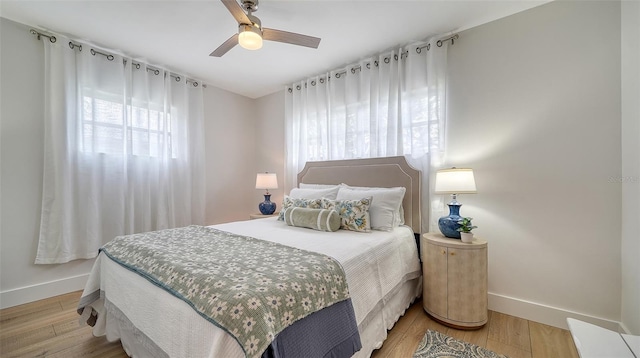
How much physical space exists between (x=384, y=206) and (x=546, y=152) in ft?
4.51

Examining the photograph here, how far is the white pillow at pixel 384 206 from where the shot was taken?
91.4 inches

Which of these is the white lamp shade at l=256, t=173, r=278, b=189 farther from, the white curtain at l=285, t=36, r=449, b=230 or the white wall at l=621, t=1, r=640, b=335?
the white wall at l=621, t=1, r=640, b=335

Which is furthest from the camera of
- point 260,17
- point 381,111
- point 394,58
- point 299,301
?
point 381,111

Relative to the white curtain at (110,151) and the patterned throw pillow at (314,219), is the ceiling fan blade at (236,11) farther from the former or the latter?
the white curtain at (110,151)

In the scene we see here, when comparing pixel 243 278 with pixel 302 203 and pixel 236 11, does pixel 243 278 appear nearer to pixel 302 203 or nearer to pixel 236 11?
pixel 302 203

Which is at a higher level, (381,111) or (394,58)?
(394,58)

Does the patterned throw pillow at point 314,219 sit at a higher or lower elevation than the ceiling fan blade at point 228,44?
lower

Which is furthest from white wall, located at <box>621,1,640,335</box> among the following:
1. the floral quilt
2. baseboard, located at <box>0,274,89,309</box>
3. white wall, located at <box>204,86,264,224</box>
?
baseboard, located at <box>0,274,89,309</box>

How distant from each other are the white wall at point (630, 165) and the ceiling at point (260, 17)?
719mm

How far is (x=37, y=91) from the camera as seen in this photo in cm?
245

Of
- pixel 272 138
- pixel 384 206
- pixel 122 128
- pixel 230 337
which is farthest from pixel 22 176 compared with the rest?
pixel 384 206

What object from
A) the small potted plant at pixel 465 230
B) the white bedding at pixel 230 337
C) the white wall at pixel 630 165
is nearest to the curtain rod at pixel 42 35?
the white bedding at pixel 230 337

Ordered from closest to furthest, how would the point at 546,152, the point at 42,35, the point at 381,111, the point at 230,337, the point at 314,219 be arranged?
1. the point at 230,337
2. the point at 546,152
3. the point at 314,219
4. the point at 42,35
5. the point at 381,111

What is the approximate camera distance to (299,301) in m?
1.09
